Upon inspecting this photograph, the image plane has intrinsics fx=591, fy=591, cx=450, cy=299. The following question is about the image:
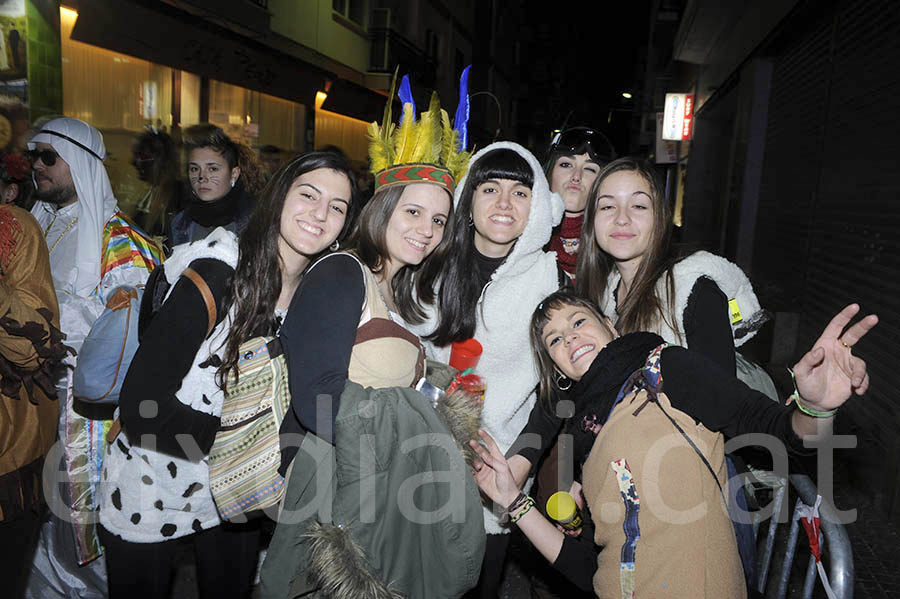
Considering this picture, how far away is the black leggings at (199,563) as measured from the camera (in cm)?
235

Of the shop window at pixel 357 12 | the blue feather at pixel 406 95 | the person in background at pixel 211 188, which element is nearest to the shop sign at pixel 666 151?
the shop window at pixel 357 12

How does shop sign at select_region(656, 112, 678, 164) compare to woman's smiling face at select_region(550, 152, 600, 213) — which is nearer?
woman's smiling face at select_region(550, 152, 600, 213)

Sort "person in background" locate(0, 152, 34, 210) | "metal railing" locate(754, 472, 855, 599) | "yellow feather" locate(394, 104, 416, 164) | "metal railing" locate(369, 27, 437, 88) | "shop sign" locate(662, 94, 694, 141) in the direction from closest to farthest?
"metal railing" locate(754, 472, 855, 599) < "yellow feather" locate(394, 104, 416, 164) < "person in background" locate(0, 152, 34, 210) < "shop sign" locate(662, 94, 694, 141) < "metal railing" locate(369, 27, 437, 88)

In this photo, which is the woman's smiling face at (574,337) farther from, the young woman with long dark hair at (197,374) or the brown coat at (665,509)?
the young woman with long dark hair at (197,374)

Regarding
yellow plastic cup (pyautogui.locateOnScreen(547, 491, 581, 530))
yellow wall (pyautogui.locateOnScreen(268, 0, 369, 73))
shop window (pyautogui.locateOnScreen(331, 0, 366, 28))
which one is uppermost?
shop window (pyautogui.locateOnScreen(331, 0, 366, 28))

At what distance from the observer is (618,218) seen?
102 inches

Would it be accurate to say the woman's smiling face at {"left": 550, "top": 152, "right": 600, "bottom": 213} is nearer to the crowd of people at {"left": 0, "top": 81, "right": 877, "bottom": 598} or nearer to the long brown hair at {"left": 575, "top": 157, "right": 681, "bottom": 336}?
the crowd of people at {"left": 0, "top": 81, "right": 877, "bottom": 598}

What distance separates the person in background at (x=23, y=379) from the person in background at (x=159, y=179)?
8.29ft

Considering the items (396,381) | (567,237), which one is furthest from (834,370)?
(567,237)

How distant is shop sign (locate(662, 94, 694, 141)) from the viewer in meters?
16.6

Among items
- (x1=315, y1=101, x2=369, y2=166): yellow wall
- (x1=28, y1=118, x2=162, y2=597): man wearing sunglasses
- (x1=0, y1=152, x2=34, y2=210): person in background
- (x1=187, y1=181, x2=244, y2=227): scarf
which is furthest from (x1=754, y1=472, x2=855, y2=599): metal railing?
(x1=315, y1=101, x2=369, y2=166): yellow wall

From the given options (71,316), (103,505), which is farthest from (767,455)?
(71,316)

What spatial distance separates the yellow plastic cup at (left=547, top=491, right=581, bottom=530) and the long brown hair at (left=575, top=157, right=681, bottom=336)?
2.39 ft

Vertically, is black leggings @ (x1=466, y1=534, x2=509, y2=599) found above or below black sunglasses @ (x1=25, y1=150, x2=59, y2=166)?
below
